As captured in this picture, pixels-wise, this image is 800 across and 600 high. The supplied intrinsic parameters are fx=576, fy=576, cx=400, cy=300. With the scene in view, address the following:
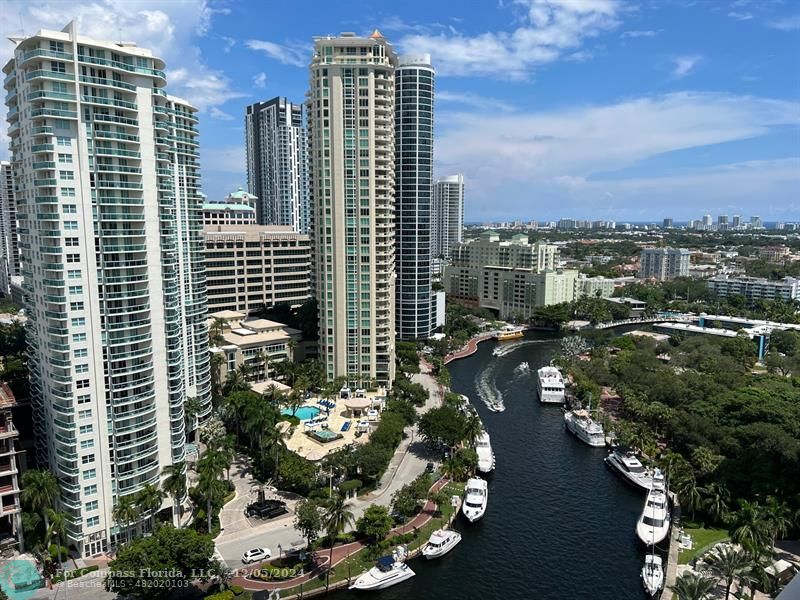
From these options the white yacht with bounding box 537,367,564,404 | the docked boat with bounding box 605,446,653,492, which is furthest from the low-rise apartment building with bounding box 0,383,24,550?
the white yacht with bounding box 537,367,564,404

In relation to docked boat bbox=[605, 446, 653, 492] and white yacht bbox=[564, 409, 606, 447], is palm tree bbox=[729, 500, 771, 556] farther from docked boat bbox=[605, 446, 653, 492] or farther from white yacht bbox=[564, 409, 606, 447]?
white yacht bbox=[564, 409, 606, 447]

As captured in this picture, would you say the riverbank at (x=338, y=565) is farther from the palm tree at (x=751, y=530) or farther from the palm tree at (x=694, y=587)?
the palm tree at (x=751, y=530)

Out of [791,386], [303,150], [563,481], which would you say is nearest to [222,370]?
[563,481]

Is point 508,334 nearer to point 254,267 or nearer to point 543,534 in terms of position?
point 254,267

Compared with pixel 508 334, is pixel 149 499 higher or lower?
higher

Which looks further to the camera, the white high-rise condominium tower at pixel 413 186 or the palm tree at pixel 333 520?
the white high-rise condominium tower at pixel 413 186

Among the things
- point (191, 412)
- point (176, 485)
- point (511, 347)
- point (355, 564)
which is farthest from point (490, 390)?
point (176, 485)

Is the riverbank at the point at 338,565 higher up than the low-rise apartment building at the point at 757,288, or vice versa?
the low-rise apartment building at the point at 757,288

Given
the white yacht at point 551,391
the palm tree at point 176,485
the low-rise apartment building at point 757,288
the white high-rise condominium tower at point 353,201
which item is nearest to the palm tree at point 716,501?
the white yacht at point 551,391
